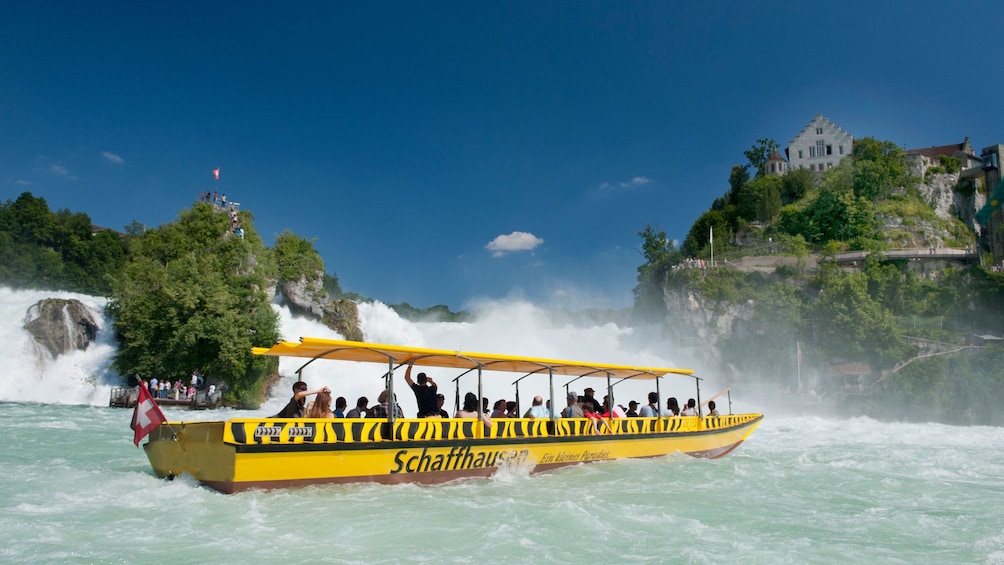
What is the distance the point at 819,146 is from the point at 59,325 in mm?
80758

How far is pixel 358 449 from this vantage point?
12.2 m

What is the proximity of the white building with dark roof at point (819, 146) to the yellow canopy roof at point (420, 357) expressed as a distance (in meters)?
73.2

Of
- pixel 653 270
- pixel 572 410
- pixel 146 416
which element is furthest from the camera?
pixel 653 270

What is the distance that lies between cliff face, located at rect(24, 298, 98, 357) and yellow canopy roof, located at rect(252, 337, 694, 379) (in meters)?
29.4

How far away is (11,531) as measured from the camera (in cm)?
926

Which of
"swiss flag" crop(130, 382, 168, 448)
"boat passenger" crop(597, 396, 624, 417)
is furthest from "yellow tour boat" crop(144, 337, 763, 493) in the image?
"boat passenger" crop(597, 396, 624, 417)

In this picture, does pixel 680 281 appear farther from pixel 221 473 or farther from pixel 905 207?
pixel 221 473

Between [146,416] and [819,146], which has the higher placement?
[819,146]

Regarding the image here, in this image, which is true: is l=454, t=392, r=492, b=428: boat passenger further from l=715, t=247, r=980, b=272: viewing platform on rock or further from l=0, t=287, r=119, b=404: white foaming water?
l=715, t=247, r=980, b=272: viewing platform on rock

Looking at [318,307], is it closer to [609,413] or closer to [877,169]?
[609,413]

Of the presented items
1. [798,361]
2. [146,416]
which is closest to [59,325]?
[146,416]

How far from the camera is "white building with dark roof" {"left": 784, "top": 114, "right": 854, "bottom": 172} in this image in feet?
268

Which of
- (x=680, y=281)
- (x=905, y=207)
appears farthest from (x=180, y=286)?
(x=905, y=207)

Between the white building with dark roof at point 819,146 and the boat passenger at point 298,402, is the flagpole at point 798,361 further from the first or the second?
the boat passenger at point 298,402
